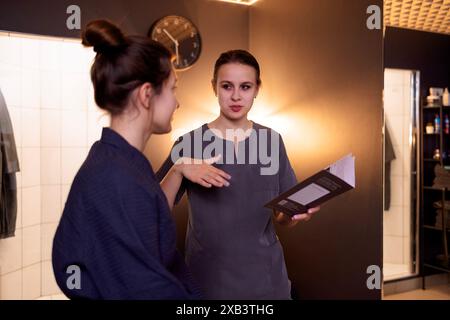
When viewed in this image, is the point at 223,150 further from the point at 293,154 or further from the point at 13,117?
the point at 13,117

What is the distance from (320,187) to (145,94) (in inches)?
20.1

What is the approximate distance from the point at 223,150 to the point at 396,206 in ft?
6.51

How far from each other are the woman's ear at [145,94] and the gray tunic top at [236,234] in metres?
0.51

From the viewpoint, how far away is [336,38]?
7.90ft

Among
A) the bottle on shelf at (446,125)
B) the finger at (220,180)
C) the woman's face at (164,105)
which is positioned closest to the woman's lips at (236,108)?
the finger at (220,180)

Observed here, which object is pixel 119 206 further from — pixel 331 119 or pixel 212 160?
pixel 331 119

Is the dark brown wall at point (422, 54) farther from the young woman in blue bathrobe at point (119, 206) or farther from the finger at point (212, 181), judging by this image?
the young woman in blue bathrobe at point (119, 206)

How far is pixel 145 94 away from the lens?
35.9 inches

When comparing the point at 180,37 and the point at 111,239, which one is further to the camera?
the point at 180,37

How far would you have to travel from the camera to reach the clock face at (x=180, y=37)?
9.86ft

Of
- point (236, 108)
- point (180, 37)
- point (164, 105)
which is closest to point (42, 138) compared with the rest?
point (180, 37)

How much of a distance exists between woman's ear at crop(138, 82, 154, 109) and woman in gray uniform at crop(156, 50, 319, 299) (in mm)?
456

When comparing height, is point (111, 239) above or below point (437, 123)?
below

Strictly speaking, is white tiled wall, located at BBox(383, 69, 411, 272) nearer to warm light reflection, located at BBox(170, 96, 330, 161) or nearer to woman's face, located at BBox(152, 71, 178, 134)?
warm light reflection, located at BBox(170, 96, 330, 161)
